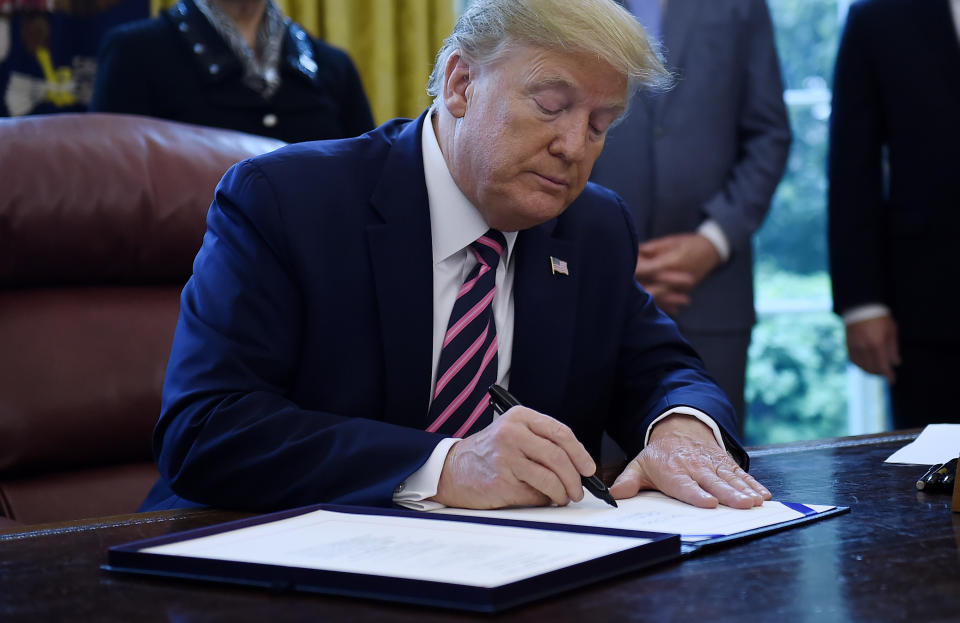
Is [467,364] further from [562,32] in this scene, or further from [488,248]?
[562,32]

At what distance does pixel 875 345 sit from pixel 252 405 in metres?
1.93

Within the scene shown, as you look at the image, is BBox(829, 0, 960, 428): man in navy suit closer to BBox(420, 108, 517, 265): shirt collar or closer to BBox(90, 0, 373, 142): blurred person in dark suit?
BBox(90, 0, 373, 142): blurred person in dark suit

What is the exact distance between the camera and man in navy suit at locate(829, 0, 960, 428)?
2799 millimetres

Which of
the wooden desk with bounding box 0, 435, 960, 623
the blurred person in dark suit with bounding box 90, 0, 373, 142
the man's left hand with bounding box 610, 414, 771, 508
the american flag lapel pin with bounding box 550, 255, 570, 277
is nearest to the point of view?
the wooden desk with bounding box 0, 435, 960, 623

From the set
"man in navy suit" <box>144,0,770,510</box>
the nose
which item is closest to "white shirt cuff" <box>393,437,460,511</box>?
"man in navy suit" <box>144,0,770,510</box>

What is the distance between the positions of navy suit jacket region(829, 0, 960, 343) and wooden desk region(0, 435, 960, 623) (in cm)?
171

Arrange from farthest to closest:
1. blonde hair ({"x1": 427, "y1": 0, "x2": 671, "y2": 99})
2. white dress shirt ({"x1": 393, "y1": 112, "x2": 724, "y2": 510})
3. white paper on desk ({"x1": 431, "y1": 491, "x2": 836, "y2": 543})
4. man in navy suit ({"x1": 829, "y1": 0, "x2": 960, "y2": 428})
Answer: man in navy suit ({"x1": 829, "y1": 0, "x2": 960, "y2": 428}) < white dress shirt ({"x1": 393, "y1": 112, "x2": 724, "y2": 510}) < blonde hair ({"x1": 427, "y1": 0, "x2": 671, "y2": 99}) < white paper on desk ({"x1": 431, "y1": 491, "x2": 836, "y2": 543})

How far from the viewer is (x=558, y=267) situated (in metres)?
1.76

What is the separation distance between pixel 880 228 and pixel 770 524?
195 cm

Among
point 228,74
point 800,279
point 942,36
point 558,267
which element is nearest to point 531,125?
point 558,267

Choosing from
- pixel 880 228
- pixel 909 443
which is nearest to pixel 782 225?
pixel 880 228

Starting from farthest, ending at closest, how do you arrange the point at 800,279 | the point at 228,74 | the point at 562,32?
the point at 800,279 → the point at 228,74 → the point at 562,32

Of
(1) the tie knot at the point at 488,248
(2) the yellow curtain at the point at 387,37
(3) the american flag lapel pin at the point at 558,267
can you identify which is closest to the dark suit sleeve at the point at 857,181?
(2) the yellow curtain at the point at 387,37

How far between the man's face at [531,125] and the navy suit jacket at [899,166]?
4.78ft
